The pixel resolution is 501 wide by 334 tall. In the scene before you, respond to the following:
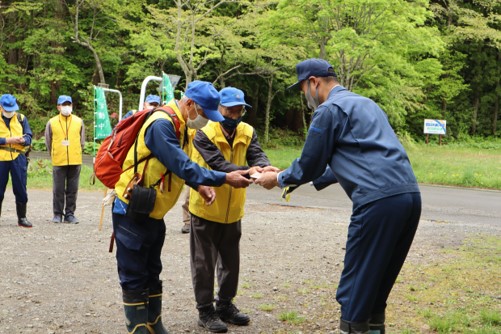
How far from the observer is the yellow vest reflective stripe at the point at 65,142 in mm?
10508

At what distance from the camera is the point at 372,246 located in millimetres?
3586

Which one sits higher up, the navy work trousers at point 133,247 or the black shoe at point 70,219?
the navy work trousers at point 133,247

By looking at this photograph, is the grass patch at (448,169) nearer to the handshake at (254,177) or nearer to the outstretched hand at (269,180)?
the handshake at (254,177)

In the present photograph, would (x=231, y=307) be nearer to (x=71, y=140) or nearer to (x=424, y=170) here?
(x=71, y=140)

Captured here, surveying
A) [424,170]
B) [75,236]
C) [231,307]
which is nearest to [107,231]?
[75,236]

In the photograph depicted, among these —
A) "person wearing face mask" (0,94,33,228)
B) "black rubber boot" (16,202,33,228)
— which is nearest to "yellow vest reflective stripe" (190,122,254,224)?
"person wearing face mask" (0,94,33,228)

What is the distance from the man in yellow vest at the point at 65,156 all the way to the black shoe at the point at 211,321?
6.15m

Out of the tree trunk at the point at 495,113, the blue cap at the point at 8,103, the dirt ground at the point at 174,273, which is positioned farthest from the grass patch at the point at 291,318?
the tree trunk at the point at 495,113

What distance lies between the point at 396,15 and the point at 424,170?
637 cm

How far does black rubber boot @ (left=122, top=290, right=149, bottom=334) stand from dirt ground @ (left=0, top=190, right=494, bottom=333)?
0.83m

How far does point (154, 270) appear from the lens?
4.55 metres

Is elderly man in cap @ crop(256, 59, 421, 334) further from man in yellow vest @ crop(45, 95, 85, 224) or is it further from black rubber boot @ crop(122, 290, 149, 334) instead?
man in yellow vest @ crop(45, 95, 85, 224)

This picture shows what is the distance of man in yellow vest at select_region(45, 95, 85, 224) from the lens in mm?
10508

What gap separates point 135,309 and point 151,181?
3.07 feet
